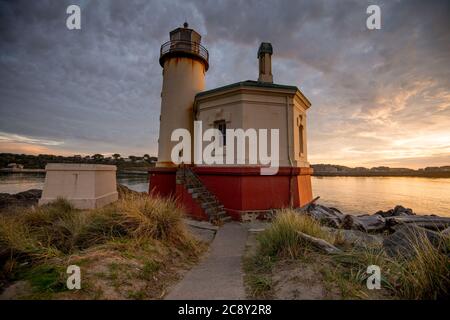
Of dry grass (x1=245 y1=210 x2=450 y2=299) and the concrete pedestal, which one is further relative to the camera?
the concrete pedestal

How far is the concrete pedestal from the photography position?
10250mm

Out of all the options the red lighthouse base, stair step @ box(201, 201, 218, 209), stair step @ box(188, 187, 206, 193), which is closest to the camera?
stair step @ box(201, 201, 218, 209)

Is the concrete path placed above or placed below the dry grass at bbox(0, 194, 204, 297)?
below

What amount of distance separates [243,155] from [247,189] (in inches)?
63.7

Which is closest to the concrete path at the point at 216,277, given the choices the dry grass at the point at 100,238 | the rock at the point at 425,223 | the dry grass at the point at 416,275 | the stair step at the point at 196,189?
the dry grass at the point at 100,238

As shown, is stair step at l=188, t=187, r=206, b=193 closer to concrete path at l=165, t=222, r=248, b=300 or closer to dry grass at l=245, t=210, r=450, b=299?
concrete path at l=165, t=222, r=248, b=300

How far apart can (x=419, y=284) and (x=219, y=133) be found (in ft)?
31.4

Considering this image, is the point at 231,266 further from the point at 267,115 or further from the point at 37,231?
the point at 267,115

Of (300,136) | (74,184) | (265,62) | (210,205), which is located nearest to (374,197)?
(300,136)

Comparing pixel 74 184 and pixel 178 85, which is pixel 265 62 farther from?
pixel 74 184

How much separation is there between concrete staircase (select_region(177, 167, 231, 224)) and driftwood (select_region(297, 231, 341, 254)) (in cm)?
494

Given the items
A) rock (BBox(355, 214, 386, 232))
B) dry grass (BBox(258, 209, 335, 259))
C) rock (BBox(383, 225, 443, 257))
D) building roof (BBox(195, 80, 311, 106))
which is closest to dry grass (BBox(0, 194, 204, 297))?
dry grass (BBox(258, 209, 335, 259))
